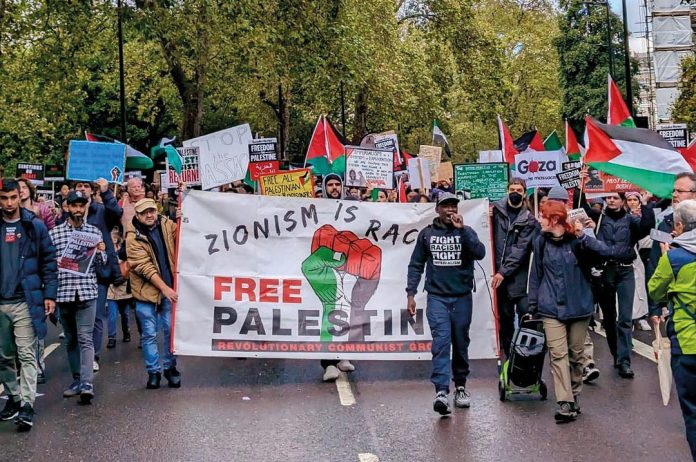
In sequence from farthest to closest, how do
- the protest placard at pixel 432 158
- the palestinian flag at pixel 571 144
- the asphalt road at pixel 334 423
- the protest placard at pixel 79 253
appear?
the protest placard at pixel 432 158 → the palestinian flag at pixel 571 144 → the protest placard at pixel 79 253 → the asphalt road at pixel 334 423

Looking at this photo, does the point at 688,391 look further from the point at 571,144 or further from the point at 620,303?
the point at 571,144

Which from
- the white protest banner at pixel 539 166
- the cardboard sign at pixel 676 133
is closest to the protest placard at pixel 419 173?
the cardboard sign at pixel 676 133

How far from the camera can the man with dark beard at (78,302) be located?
8406 mm

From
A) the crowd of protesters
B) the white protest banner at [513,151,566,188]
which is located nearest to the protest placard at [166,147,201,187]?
the crowd of protesters

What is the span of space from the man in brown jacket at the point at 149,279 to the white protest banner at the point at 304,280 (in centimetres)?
23

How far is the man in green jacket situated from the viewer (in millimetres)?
5457

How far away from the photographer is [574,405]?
288 inches

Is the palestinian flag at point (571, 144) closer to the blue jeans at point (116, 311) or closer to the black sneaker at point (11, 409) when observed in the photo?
the blue jeans at point (116, 311)

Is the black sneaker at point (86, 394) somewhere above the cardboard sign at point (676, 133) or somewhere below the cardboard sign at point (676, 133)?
below

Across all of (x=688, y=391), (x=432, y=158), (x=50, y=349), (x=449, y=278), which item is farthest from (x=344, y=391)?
(x=432, y=158)

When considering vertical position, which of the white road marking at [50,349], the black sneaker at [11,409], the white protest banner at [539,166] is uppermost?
the white protest banner at [539,166]

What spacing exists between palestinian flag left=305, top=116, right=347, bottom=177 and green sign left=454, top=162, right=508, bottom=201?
183 inches

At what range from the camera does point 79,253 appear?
8625mm

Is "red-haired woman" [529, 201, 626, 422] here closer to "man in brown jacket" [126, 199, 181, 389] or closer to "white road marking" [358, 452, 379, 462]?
"white road marking" [358, 452, 379, 462]
